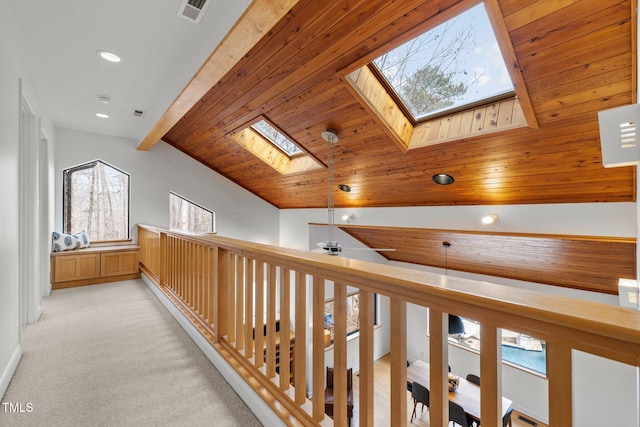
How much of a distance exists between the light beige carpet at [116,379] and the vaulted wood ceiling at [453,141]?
2653 millimetres

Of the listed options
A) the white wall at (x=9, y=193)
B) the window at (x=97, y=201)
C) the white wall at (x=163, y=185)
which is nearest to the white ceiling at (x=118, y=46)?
the white wall at (x=9, y=193)

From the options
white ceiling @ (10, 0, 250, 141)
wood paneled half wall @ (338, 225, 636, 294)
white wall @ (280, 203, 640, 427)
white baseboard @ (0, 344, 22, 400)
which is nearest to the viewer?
white baseboard @ (0, 344, 22, 400)

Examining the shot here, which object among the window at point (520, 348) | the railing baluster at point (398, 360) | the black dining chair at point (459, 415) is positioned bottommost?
the black dining chair at point (459, 415)

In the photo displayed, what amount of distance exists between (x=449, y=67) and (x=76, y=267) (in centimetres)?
573

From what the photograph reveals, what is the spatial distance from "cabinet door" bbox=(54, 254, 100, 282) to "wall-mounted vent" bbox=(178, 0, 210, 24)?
164 inches

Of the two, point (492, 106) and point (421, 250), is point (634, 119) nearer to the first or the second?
point (492, 106)

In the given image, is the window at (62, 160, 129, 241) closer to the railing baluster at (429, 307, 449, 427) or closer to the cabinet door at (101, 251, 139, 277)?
the cabinet door at (101, 251, 139, 277)

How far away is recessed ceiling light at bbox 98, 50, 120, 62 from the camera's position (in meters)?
2.71

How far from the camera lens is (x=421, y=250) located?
5.74m

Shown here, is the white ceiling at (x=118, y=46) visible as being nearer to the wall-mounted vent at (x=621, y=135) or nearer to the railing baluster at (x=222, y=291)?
the railing baluster at (x=222, y=291)

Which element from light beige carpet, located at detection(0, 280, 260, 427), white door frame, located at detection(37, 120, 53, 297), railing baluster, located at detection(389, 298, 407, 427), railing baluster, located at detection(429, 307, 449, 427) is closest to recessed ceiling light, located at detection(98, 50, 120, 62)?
white door frame, located at detection(37, 120, 53, 297)

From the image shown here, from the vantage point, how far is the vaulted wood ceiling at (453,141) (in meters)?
1.89

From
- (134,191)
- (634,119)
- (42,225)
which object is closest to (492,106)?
(634,119)

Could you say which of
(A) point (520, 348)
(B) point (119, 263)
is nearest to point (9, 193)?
(B) point (119, 263)
